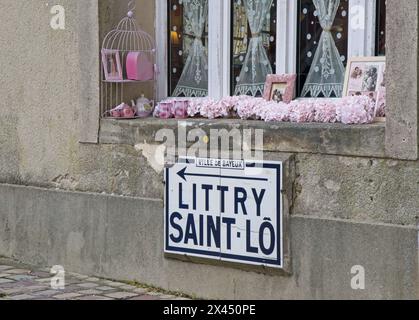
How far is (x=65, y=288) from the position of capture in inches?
251

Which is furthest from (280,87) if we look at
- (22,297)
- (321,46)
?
(22,297)

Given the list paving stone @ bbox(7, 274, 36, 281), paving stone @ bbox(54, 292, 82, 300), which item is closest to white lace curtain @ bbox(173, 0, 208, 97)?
paving stone @ bbox(54, 292, 82, 300)

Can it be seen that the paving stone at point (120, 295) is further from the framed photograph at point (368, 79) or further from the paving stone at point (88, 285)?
the framed photograph at point (368, 79)

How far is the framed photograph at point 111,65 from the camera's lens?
261 inches

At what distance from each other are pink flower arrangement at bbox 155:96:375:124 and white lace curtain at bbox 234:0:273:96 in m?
0.18

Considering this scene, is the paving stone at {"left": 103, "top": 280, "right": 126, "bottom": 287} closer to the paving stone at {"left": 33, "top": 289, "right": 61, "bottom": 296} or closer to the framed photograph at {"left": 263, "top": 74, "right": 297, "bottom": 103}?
the paving stone at {"left": 33, "top": 289, "right": 61, "bottom": 296}

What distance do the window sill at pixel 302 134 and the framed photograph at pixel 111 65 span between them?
1.49 feet

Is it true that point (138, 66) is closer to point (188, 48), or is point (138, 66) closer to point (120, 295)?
point (188, 48)

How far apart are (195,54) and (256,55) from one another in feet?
2.11

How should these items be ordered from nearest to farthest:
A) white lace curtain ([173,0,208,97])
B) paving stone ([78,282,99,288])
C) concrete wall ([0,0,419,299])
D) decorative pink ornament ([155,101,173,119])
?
1. concrete wall ([0,0,419,299])
2. paving stone ([78,282,99,288])
3. decorative pink ornament ([155,101,173,119])
4. white lace curtain ([173,0,208,97])

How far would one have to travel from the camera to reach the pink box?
21.6 ft

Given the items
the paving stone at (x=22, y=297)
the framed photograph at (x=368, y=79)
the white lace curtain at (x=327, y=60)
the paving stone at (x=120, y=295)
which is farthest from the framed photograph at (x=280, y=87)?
the paving stone at (x=22, y=297)
